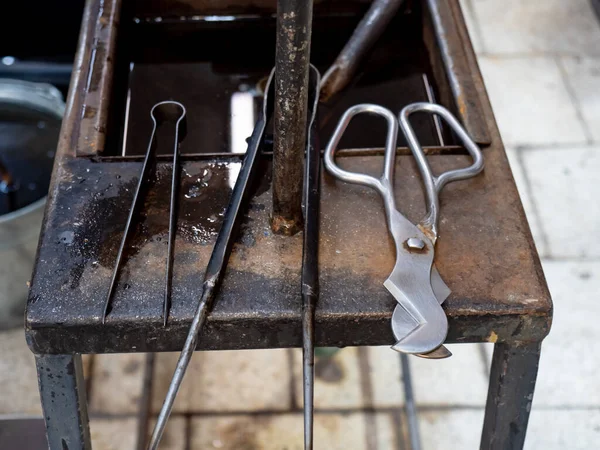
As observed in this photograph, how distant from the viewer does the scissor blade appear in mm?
760

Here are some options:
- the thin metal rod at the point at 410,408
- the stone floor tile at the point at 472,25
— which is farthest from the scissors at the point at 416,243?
the stone floor tile at the point at 472,25

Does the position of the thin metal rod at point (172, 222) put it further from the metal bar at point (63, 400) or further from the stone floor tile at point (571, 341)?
the stone floor tile at point (571, 341)

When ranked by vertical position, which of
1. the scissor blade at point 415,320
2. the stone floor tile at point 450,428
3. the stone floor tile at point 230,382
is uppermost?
the scissor blade at point 415,320

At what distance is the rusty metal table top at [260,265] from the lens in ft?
2.65

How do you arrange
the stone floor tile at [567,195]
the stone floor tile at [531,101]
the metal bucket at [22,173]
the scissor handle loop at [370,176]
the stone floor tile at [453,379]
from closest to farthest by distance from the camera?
the scissor handle loop at [370,176]
the metal bucket at [22,173]
the stone floor tile at [453,379]
the stone floor tile at [567,195]
the stone floor tile at [531,101]

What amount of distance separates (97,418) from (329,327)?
890mm

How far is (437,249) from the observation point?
0.87m

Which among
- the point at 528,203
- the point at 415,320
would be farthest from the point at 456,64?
the point at 528,203

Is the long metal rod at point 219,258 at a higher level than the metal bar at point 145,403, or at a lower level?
higher

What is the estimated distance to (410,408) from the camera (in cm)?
151

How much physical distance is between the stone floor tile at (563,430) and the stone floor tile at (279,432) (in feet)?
0.99

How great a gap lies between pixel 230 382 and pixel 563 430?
0.70 meters

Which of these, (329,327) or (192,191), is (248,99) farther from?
(329,327)

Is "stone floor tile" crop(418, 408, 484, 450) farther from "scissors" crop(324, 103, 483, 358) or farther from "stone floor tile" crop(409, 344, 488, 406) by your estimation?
"scissors" crop(324, 103, 483, 358)
